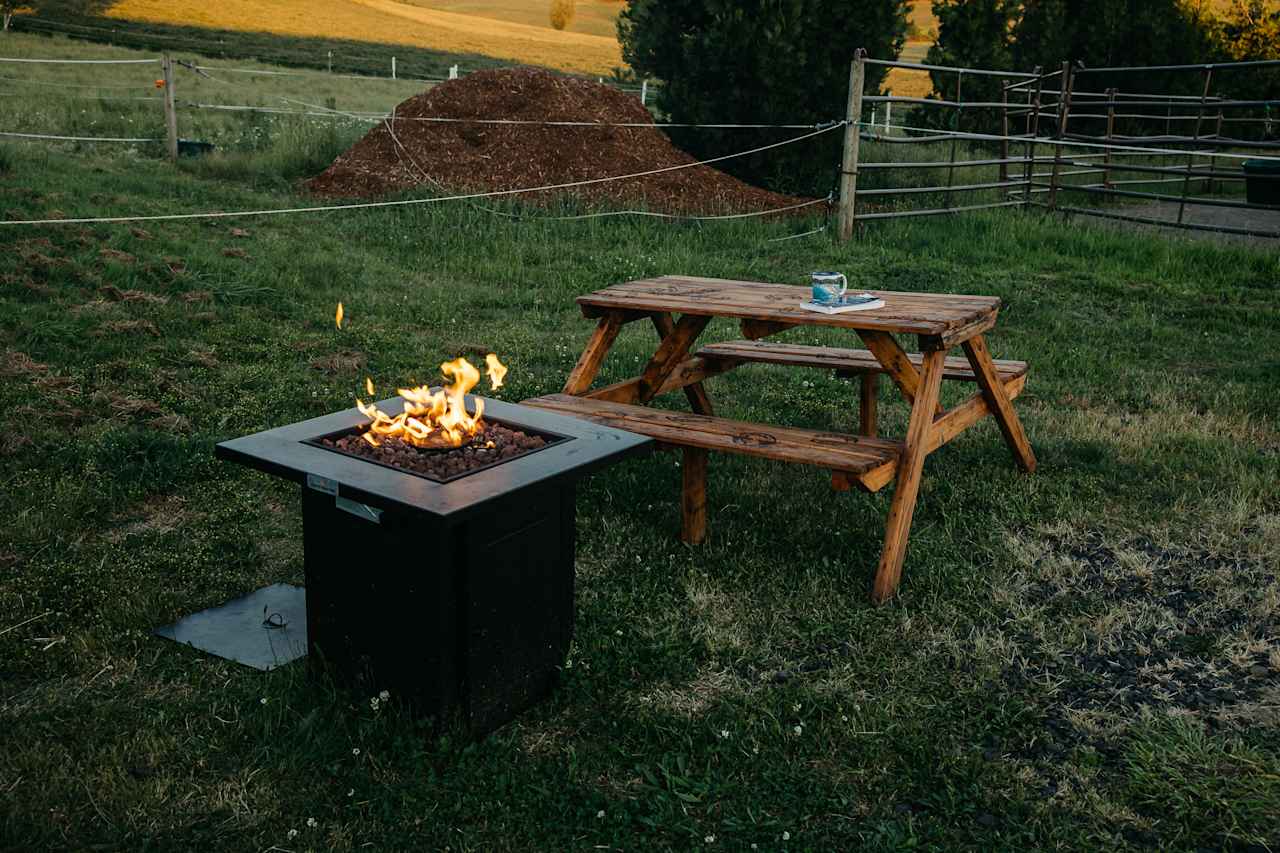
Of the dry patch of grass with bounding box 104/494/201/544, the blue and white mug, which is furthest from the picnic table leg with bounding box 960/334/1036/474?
the dry patch of grass with bounding box 104/494/201/544

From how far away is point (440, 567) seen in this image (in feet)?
9.11

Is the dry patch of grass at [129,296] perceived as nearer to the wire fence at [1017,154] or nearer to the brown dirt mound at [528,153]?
the wire fence at [1017,154]

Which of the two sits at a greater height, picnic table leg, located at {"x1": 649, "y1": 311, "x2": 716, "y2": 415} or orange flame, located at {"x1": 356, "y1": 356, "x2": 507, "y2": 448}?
orange flame, located at {"x1": 356, "y1": 356, "x2": 507, "y2": 448}

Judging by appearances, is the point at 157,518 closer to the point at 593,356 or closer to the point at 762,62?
the point at 593,356

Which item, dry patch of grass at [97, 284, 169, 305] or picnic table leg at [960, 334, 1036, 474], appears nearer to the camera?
picnic table leg at [960, 334, 1036, 474]

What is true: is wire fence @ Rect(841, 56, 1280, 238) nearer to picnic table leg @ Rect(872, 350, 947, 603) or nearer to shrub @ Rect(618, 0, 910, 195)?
shrub @ Rect(618, 0, 910, 195)

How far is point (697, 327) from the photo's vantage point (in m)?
4.69

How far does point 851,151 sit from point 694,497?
6888mm

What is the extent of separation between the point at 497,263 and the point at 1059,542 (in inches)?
230

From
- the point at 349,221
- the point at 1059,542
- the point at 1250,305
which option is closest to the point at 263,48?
the point at 349,221

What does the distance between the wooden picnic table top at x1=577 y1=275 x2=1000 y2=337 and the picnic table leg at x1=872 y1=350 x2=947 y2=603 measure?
19 centimetres

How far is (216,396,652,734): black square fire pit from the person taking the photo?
9.16ft

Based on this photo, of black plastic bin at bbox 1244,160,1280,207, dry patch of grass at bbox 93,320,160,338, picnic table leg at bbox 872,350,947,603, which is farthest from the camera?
black plastic bin at bbox 1244,160,1280,207

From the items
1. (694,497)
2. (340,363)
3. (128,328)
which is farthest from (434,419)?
(128,328)
